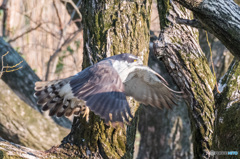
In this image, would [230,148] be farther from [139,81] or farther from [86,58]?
[86,58]

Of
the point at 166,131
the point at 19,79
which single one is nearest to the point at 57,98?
the point at 19,79

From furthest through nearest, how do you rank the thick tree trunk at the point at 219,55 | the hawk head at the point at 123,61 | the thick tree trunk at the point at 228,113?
the thick tree trunk at the point at 219,55 < the hawk head at the point at 123,61 < the thick tree trunk at the point at 228,113

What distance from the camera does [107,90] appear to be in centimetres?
348

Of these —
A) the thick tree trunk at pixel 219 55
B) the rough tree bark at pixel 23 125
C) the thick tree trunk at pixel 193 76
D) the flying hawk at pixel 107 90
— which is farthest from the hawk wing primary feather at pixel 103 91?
the thick tree trunk at pixel 219 55

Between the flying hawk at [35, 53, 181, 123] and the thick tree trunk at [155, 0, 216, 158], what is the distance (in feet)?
0.76

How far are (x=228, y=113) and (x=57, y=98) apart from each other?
1908 mm

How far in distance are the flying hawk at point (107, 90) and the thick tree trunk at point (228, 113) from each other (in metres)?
0.54

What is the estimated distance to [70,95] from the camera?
13.5ft

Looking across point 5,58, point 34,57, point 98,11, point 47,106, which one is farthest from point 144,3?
point 34,57

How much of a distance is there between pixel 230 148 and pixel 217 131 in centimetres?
24

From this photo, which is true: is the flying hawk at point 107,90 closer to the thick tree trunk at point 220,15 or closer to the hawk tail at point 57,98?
the hawk tail at point 57,98

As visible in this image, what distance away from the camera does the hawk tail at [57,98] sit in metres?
4.09

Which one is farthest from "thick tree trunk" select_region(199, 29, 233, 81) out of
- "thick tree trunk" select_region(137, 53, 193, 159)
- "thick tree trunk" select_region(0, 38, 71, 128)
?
"thick tree trunk" select_region(0, 38, 71, 128)

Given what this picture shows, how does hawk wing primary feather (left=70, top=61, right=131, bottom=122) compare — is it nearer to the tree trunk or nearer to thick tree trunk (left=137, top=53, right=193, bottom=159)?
the tree trunk
